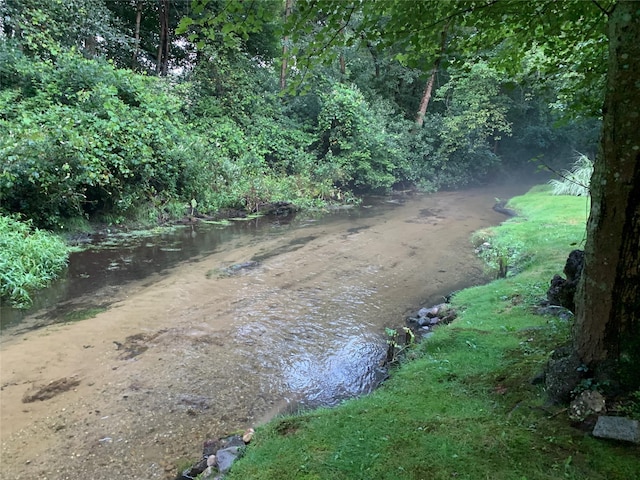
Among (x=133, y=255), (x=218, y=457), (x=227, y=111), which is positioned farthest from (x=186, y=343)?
(x=227, y=111)

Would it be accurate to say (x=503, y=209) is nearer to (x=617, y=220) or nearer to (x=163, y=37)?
(x=163, y=37)

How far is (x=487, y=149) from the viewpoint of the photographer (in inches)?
1210

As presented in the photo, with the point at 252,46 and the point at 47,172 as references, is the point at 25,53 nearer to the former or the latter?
the point at 47,172

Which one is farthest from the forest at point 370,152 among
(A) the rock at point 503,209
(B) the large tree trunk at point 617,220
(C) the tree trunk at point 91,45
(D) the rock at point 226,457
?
(A) the rock at point 503,209

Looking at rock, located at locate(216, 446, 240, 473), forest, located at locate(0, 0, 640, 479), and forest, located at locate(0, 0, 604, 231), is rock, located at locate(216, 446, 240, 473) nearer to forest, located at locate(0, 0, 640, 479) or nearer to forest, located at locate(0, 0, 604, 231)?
forest, located at locate(0, 0, 640, 479)

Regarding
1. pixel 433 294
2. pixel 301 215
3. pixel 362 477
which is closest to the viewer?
pixel 362 477

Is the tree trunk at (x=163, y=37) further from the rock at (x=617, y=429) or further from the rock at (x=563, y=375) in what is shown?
the rock at (x=617, y=429)

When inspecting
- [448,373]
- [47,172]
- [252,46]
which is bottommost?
[448,373]

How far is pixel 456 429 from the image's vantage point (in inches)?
122

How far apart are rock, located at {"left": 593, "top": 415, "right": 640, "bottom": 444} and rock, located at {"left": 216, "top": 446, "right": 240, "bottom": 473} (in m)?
2.76

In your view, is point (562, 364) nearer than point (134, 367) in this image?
Yes

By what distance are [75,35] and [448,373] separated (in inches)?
692

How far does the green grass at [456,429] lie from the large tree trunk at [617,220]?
65cm

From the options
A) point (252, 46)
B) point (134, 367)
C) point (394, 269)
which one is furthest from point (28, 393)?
point (252, 46)
